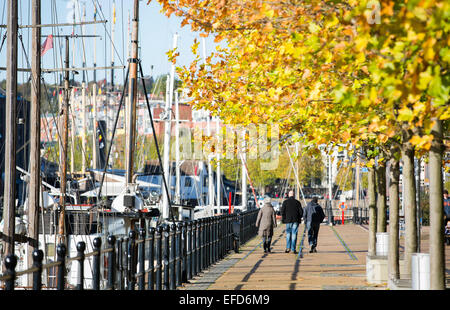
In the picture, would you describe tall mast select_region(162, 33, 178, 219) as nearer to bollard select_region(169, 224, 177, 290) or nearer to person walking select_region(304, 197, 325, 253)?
person walking select_region(304, 197, 325, 253)

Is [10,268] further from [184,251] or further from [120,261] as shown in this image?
[184,251]

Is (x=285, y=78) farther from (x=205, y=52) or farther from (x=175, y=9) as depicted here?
(x=205, y=52)

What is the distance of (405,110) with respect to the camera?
6.80 m

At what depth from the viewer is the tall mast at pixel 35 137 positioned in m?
16.8

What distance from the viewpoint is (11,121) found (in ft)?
45.8

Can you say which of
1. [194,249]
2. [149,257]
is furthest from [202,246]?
[149,257]

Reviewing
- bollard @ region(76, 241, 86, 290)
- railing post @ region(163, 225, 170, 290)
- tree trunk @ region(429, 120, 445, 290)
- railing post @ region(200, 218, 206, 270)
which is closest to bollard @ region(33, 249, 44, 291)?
bollard @ region(76, 241, 86, 290)

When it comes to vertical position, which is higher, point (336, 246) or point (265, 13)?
point (265, 13)

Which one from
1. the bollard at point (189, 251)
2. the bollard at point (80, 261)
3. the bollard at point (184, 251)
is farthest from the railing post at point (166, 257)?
the bollard at point (80, 261)

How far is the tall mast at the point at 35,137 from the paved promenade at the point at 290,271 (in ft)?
12.6

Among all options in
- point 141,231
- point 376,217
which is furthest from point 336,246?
point 141,231

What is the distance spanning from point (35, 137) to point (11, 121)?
3285mm

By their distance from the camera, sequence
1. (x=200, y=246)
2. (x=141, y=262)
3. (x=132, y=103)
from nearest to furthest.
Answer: (x=141, y=262), (x=200, y=246), (x=132, y=103)

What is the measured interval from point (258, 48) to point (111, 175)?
37319 millimetres
